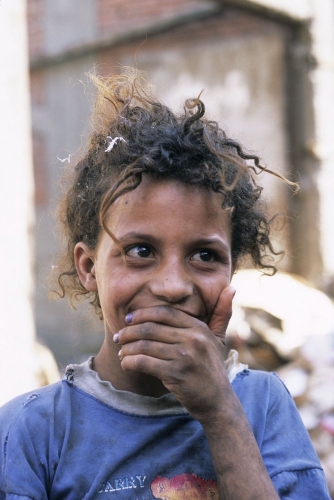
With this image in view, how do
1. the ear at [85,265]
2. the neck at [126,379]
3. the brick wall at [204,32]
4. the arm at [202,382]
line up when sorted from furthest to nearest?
the brick wall at [204,32], the ear at [85,265], the neck at [126,379], the arm at [202,382]

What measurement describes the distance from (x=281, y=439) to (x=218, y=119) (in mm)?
4139

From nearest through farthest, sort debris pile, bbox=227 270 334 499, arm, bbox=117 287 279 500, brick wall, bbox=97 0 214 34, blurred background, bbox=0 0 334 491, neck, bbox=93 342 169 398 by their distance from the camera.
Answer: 1. arm, bbox=117 287 279 500
2. neck, bbox=93 342 169 398
3. blurred background, bbox=0 0 334 491
4. debris pile, bbox=227 270 334 499
5. brick wall, bbox=97 0 214 34

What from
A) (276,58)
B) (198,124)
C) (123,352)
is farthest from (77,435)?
(276,58)

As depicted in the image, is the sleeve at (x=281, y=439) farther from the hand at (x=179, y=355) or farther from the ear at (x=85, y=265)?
the ear at (x=85, y=265)

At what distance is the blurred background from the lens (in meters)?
3.30

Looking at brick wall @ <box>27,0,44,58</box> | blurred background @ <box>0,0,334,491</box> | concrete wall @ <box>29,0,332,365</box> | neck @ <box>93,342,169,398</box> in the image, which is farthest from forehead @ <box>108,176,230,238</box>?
brick wall @ <box>27,0,44,58</box>

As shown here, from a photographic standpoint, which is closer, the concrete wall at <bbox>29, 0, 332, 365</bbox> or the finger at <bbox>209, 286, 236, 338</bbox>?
the finger at <bbox>209, 286, 236, 338</bbox>

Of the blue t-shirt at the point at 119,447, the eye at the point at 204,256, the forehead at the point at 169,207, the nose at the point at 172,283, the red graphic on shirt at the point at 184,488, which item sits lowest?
the red graphic on shirt at the point at 184,488

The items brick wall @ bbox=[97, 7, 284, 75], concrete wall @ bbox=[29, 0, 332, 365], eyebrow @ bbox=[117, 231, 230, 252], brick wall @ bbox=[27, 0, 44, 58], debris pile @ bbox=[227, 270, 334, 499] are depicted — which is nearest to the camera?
eyebrow @ bbox=[117, 231, 230, 252]

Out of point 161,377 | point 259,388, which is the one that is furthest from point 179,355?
point 259,388

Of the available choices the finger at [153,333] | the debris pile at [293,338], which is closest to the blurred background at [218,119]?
the debris pile at [293,338]

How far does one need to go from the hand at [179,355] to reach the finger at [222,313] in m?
0.05

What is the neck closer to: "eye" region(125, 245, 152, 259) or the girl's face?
the girl's face

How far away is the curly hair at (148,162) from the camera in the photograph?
1.68m
